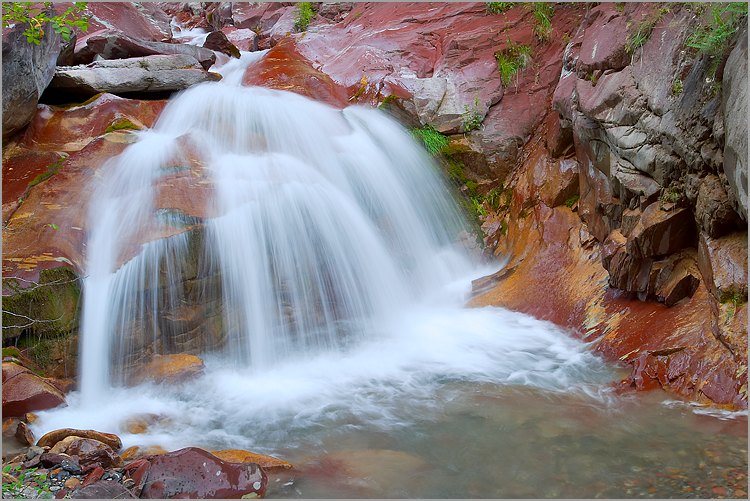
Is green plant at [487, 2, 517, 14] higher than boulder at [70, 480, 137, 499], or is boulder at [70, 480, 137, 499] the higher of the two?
green plant at [487, 2, 517, 14]

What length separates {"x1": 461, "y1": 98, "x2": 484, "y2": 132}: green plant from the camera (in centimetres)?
887

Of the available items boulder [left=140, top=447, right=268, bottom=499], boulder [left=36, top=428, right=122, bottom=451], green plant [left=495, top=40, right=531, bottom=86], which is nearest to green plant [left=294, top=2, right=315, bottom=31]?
green plant [left=495, top=40, right=531, bottom=86]

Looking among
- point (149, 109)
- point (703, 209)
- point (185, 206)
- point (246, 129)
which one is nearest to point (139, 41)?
point (149, 109)

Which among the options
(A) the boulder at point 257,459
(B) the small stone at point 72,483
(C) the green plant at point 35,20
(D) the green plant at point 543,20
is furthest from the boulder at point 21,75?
(D) the green plant at point 543,20

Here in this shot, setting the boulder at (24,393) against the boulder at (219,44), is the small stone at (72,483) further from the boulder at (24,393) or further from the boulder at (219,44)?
the boulder at (219,44)

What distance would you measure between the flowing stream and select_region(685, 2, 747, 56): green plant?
9.68ft

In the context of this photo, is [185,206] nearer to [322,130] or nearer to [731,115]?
[322,130]

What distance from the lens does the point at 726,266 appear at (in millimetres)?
4984

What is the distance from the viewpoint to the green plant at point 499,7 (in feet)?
33.6

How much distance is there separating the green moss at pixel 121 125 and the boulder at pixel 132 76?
3.82 feet

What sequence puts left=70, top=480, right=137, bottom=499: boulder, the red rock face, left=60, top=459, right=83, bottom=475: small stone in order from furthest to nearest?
the red rock face → left=60, top=459, right=83, bottom=475: small stone → left=70, top=480, right=137, bottom=499: boulder

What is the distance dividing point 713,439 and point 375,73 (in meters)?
7.85

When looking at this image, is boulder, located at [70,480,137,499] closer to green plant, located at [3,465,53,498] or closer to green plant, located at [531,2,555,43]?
green plant, located at [3,465,53,498]

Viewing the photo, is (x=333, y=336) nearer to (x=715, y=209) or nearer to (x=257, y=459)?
(x=257, y=459)
